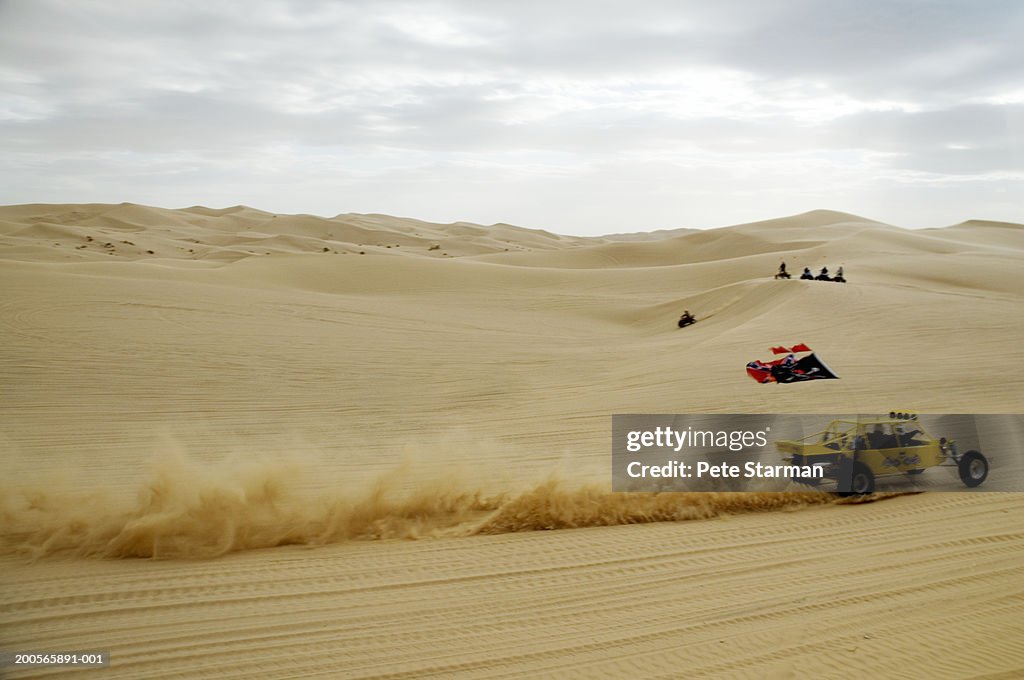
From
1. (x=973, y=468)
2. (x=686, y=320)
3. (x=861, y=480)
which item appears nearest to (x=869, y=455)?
(x=861, y=480)

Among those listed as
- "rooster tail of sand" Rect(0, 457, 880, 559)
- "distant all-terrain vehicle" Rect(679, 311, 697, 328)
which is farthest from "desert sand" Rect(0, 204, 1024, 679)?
"distant all-terrain vehicle" Rect(679, 311, 697, 328)

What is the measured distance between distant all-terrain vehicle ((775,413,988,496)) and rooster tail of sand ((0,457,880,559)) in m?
0.32

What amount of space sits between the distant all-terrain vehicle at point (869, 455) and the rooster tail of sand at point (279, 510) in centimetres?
32

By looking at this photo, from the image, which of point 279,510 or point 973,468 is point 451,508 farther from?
point 973,468

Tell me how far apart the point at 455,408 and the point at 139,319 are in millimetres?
8471

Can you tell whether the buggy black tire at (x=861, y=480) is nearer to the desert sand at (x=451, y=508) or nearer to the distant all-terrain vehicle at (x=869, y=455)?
the distant all-terrain vehicle at (x=869, y=455)

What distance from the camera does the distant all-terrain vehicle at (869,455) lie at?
8141 millimetres

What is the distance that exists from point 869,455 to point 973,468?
1.23 meters

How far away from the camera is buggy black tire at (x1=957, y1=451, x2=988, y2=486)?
8.27m

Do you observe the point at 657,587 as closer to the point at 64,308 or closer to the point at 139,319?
the point at 139,319

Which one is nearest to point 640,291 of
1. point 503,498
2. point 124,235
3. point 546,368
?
point 546,368

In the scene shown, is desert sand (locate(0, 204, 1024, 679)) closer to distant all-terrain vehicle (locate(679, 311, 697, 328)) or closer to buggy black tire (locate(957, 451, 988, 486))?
buggy black tire (locate(957, 451, 988, 486))

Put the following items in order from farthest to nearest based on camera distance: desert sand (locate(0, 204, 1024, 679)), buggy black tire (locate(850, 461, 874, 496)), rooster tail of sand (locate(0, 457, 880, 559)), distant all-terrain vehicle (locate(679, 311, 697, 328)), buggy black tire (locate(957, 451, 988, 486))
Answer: distant all-terrain vehicle (locate(679, 311, 697, 328)) < buggy black tire (locate(957, 451, 988, 486)) < buggy black tire (locate(850, 461, 874, 496)) < rooster tail of sand (locate(0, 457, 880, 559)) < desert sand (locate(0, 204, 1024, 679))

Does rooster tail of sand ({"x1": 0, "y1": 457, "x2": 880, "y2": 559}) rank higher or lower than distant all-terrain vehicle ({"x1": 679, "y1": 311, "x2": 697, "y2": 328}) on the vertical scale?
lower
